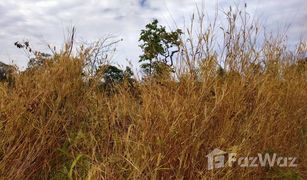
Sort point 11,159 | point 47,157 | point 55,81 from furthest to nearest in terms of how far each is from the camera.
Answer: point 55,81
point 47,157
point 11,159

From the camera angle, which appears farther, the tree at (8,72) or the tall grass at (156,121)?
the tree at (8,72)

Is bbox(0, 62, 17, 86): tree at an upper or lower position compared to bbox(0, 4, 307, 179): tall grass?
upper

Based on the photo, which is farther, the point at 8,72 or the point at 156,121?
the point at 8,72

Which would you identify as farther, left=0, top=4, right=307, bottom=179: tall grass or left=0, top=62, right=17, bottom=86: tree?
left=0, top=62, right=17, bottom=86: tree

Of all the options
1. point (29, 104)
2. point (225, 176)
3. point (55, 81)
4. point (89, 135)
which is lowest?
point (225, 176)

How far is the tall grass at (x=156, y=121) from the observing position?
10.7 feet

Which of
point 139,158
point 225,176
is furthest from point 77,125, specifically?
point 225,176

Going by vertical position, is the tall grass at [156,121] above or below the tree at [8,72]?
below

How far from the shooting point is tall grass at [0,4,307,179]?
3.25 m

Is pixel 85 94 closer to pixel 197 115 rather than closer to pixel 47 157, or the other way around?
pixel 47 157

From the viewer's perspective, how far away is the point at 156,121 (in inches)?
130

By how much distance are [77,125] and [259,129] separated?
177 centimetres

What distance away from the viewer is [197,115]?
132 inches

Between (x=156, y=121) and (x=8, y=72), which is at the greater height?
(x=8, y=72)
